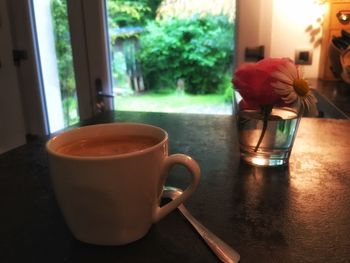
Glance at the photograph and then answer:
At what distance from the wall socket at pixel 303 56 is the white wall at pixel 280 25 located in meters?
0.02

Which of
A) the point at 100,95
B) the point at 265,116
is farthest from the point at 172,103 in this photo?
the point at 265,116

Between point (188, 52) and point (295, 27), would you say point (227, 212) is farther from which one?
point (188, 52)

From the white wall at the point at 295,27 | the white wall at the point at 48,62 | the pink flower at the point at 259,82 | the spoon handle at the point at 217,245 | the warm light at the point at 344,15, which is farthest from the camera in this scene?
the white wall at the point at 48,62

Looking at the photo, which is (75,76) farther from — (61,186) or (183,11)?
(61,186)

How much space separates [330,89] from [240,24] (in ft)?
1.90

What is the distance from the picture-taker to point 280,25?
5.71ft

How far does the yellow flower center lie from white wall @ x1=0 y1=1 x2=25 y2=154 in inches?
75.4

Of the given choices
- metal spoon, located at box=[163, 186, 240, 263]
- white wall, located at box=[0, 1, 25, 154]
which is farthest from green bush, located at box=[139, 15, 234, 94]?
metal spoon, located at box=[163, 186, 240, 263]

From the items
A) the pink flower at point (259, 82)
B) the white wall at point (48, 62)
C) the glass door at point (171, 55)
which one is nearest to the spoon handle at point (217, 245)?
the pink flower at point (259, 82)

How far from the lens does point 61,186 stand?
1.31ft

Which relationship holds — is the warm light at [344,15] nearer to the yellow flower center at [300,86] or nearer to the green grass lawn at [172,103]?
the green grass lawn at [172,103]

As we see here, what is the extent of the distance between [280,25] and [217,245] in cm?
156

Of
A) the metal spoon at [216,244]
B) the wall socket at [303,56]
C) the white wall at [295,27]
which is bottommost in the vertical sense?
the metal spoon at [216,244]

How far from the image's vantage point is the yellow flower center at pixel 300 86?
593mm
